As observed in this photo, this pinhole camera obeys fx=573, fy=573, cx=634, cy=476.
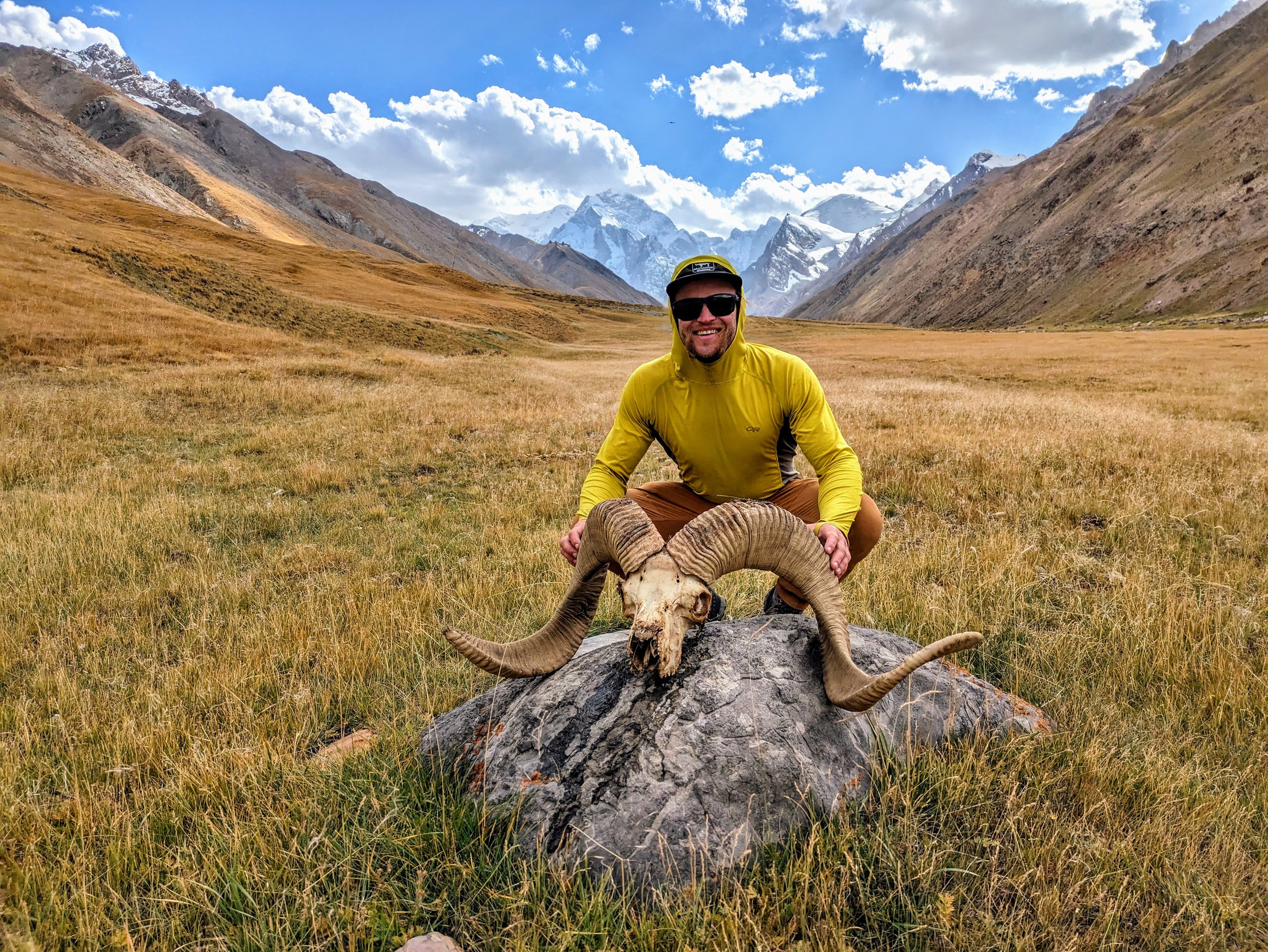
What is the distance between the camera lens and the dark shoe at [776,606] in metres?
4.61

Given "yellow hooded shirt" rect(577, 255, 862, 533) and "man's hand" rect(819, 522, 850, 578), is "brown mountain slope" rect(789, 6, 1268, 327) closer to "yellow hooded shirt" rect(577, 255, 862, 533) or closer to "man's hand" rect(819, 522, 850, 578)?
"yellow hooded shirt" rect(577, 255, 862, 533)

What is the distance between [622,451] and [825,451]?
1573mm

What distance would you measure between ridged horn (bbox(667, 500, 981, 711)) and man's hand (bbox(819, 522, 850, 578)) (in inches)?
7.9

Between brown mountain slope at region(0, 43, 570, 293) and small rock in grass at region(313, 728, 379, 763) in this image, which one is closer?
small rock in grass at region(313, 728, 379, 763)

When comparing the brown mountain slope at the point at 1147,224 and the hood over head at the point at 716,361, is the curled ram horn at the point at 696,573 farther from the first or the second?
the brown mountain slope at the point at 1147,224

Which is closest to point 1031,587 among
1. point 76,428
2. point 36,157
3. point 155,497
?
point 155,497

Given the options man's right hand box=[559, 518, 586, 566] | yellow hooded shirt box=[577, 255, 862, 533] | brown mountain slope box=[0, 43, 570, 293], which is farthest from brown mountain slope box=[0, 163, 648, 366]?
brown mountain slope box=[0, 43, 570, 293]

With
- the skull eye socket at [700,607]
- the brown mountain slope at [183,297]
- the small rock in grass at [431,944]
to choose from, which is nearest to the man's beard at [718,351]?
the skull eye socket at [700,607]

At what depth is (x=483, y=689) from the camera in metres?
4.20

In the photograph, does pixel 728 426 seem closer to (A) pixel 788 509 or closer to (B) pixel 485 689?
(A) pixel 788 509

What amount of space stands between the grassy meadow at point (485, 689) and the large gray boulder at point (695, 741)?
17 centimetres

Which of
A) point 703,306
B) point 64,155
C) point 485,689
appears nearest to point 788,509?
point 703,306

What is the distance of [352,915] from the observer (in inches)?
88.8

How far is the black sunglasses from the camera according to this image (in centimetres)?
422
